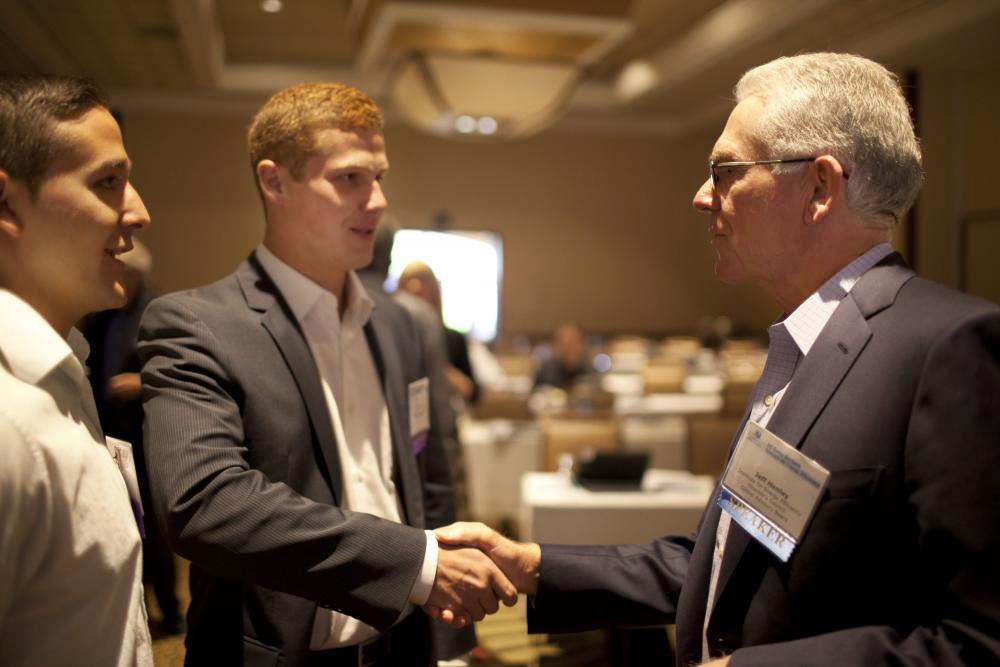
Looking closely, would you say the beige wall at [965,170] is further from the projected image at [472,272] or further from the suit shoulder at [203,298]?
the projected image at [472,272]

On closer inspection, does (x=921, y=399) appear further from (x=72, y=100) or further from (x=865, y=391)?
(x=72, y=100)

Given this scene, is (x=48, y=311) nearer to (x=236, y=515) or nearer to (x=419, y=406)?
(x=236, y=515)

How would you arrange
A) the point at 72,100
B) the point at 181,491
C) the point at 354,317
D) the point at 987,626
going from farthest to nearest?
the point at 354,317, the point at 181,491, the point at 72,100, the point at 987,626

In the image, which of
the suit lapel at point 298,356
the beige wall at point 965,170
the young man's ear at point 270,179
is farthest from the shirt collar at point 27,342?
the beige wall at point 965,170

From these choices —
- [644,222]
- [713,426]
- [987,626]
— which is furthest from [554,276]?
[987,626]

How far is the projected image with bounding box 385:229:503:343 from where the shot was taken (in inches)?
473

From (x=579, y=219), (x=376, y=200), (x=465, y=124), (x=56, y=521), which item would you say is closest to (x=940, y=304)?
(x=376, y=200)

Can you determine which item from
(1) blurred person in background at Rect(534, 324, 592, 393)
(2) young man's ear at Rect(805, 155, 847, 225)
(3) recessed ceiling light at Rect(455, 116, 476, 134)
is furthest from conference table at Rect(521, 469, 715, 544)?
(3) recessed ceiling light at Rect(455, 116, 476, 134)

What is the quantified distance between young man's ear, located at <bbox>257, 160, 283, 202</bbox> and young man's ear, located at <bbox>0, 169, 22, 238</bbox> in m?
0.60

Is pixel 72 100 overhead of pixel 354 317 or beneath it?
overhead

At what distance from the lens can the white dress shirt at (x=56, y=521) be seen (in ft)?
2.87

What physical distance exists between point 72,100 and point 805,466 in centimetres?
108

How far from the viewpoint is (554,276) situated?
1263 cm

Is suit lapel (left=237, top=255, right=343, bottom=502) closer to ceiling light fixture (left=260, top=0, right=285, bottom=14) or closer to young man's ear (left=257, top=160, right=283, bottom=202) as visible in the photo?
young man's ear (left=257, top=160, right=283, bottom=202)
